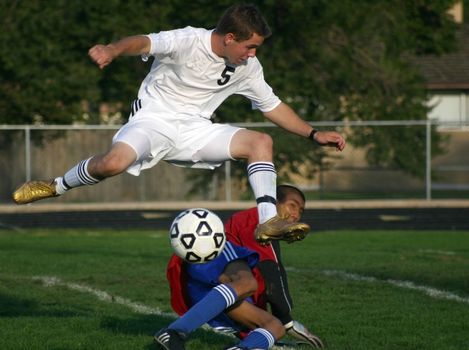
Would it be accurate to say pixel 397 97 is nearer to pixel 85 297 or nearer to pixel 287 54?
pixel 287 54

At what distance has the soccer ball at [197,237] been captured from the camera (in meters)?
7.11

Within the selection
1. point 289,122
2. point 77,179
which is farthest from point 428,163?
point 77,179

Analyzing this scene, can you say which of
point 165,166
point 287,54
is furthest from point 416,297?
point 287,54

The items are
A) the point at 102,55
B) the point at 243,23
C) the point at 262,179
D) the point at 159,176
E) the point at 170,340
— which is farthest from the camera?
the point at 159,176

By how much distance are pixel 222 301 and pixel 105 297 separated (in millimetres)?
3870

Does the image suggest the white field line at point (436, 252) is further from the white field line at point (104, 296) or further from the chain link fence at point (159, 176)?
the chain link fence at point (159, 176)

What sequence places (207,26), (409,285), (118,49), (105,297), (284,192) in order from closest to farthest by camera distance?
(118,49)
(284,192)
(105,297)
(409,285)
(207,26)

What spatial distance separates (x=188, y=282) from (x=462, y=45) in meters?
38.1

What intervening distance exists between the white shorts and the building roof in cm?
3333

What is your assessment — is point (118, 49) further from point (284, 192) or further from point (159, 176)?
point (159, 176)

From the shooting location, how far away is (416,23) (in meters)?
→ 32.2

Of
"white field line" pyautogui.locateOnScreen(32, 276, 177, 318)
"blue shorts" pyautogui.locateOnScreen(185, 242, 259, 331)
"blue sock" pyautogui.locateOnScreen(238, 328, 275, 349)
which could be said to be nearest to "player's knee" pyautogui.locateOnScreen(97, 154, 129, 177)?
"blue shorts" pyautogui.locateOnScreen(185, 242, 259, 331)

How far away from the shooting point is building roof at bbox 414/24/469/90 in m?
41.3

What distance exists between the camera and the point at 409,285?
37.4 feet
